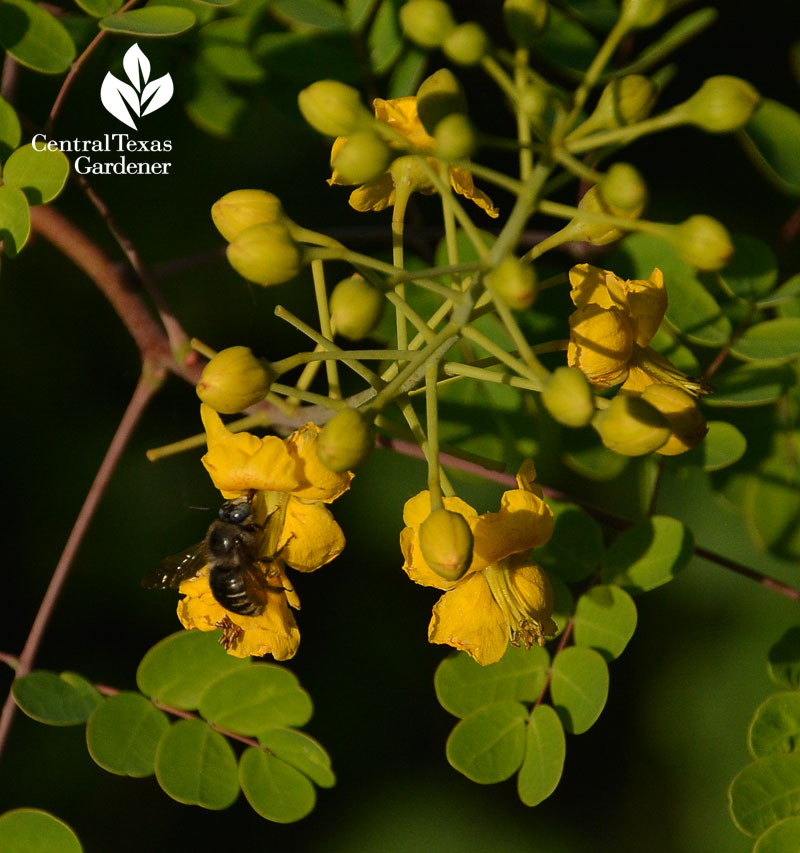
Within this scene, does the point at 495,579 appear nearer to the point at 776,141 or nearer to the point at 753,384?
the point at 753,384

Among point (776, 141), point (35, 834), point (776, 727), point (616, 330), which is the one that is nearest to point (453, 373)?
point (616, 330)

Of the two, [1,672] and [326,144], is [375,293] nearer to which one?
[326,144]

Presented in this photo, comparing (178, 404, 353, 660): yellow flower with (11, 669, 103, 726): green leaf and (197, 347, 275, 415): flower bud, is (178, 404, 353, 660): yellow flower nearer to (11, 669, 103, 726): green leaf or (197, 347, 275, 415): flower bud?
(197, 347, 275, 415): flower bud

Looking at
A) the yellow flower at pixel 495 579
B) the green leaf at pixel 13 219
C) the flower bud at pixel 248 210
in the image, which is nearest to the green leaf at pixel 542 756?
the yellow flower at pixel 495 579

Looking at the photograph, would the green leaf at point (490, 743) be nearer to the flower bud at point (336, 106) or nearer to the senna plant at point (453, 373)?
the senna plant at point (453, 373)

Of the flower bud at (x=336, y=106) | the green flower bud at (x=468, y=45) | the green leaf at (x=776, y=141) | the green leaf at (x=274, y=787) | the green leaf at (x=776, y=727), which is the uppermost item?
the green flower bud at (x=468, y=45)

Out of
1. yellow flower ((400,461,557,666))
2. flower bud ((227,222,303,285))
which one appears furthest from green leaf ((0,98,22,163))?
yellow flower ((400,461,557,666))
